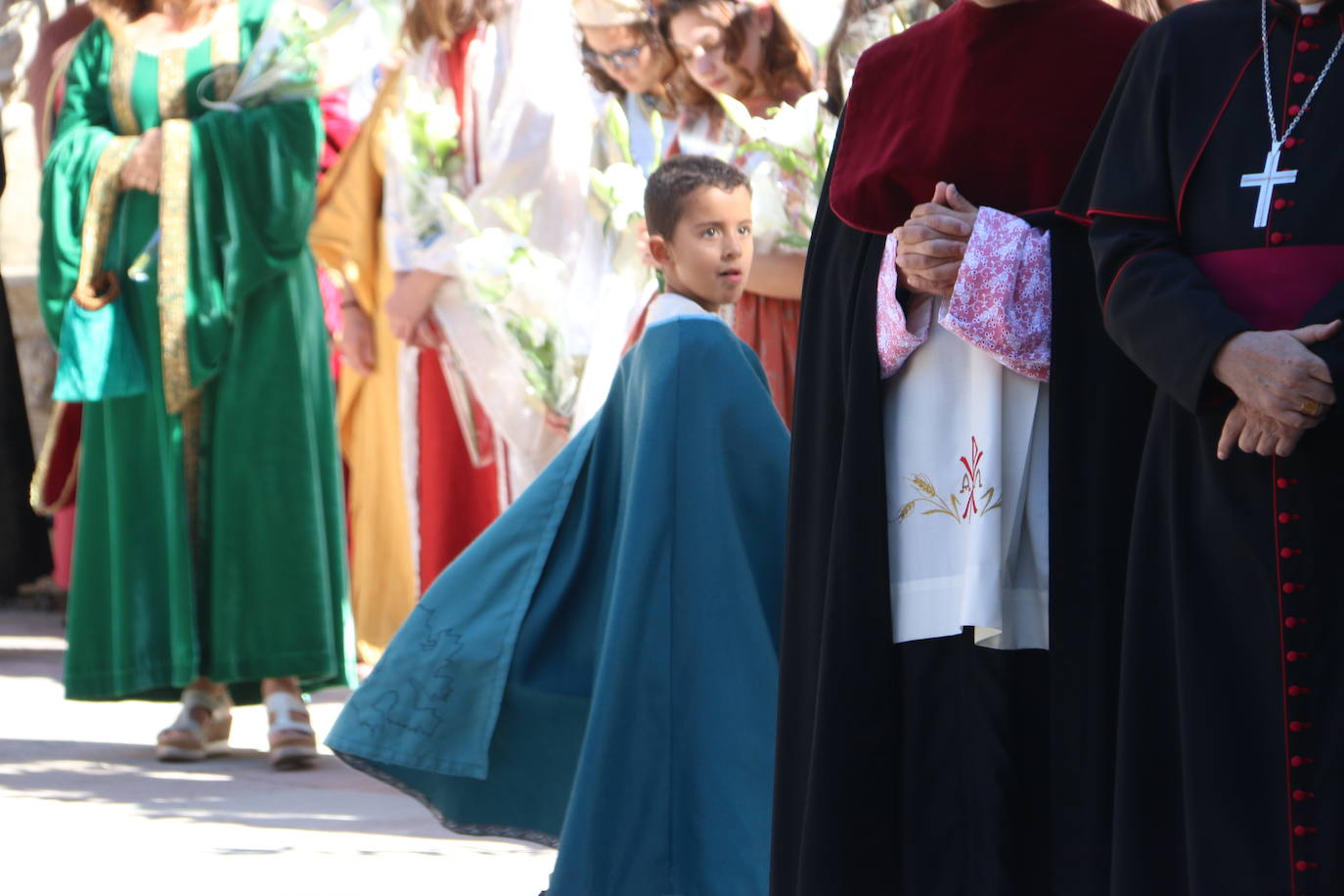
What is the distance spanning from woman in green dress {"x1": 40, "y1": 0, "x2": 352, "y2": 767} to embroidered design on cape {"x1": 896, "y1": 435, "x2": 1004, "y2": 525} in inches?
131

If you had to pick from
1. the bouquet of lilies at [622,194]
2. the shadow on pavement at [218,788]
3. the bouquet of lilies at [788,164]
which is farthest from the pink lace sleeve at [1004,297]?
the shadow on pavement at [218,788]

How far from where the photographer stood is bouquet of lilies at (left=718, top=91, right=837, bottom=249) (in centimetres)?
503

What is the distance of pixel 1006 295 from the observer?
3236mm

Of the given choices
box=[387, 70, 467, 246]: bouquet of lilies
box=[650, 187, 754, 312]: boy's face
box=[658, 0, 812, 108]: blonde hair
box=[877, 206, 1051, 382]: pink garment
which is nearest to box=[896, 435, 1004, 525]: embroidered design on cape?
box=[877, 206, 1051, 382]: pink garment

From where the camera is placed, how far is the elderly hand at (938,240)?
10.7 ft

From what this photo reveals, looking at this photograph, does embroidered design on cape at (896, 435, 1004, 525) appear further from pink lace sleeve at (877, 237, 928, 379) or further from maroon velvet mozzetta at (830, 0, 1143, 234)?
maroon velvet mozzetta at (830, 0, 1143, 234)

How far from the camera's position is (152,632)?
6.43 meters

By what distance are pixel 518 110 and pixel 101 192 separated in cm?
131

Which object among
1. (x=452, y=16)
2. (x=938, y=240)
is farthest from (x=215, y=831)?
(x=452, y=16)

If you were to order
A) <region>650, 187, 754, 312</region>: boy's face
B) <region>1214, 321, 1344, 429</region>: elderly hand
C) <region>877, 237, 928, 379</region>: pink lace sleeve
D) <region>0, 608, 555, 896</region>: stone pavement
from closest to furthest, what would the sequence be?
<region>1214, 321, 1344, 429</region>: elderly hand
<region>877, 237, 928, 379</region>: pink lace sleeve
<region>650, 187, 754, 312</region>: boy's face
<region>0, 608, 555, 896</region>: stone pavement

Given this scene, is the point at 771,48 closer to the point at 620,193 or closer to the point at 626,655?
the point at 620,193

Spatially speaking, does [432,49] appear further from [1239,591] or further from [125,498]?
[1239,591]

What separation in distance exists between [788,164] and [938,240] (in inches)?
72.3

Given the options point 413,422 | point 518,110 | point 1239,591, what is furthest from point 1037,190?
point 413,422
